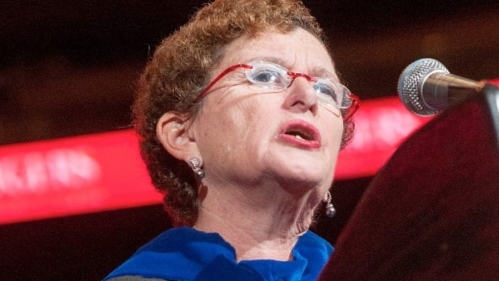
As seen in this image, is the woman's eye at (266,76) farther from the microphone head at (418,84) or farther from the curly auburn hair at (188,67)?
the microphone head at (418,84)

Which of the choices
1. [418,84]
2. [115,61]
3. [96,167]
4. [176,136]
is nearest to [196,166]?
[176,136]

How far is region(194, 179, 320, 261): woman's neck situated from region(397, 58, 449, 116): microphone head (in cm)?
23

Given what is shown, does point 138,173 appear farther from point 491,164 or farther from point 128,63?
point 491,164

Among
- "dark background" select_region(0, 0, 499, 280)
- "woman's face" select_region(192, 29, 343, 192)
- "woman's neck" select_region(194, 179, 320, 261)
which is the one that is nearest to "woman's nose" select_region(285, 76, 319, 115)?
"woman's face" select_region(192, 29, 343, 192)

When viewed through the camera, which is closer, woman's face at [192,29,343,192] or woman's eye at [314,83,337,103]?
woman's face at [192,29,343,192]

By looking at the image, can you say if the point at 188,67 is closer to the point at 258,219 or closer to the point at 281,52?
the point at 281,52

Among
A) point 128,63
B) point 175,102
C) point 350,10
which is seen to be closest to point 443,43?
point 350,10

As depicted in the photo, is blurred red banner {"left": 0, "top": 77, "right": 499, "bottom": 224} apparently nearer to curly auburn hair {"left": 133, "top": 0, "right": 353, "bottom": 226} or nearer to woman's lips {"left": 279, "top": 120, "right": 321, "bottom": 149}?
curly auburn hair {"left": 133, "top": 0, "right": 353, "bottom": 226}

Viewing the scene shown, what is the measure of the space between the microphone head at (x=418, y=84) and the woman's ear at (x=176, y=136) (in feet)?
1.10

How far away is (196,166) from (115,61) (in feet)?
6.49

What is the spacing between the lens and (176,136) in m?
1.20

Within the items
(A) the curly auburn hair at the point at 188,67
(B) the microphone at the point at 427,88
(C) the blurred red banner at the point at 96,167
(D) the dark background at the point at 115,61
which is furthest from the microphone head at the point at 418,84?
(D) the dark background at the point at 115,61

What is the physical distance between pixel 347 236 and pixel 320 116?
538mm

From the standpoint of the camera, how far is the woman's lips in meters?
1.06
